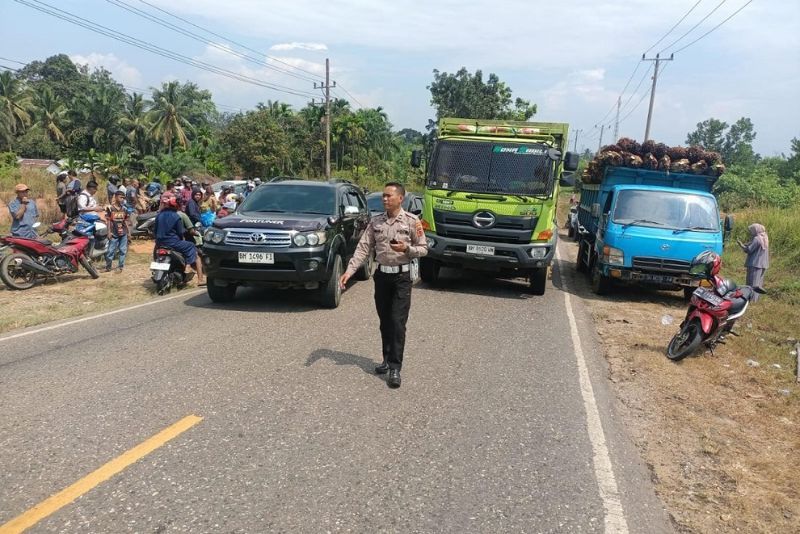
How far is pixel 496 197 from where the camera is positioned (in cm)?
916

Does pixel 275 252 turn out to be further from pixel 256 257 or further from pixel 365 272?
pixel 365 272

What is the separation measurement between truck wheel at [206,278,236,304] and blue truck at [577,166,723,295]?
627 centimetres

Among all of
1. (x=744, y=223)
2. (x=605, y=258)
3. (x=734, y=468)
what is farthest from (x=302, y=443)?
(x=744, y=223)

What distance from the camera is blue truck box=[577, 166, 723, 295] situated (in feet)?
30.1

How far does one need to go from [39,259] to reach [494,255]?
7.59 meters

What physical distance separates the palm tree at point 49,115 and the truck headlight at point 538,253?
181 feet

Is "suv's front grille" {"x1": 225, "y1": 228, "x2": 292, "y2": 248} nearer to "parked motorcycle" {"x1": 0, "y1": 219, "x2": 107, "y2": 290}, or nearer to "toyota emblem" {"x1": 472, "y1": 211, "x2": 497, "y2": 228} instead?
"toyota emblem" {"x1": 472, "y1": 211, "x2": 497, "y2": 228}

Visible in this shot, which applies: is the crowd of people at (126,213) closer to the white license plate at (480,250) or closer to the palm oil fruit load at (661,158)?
the white license plate at (480,250)

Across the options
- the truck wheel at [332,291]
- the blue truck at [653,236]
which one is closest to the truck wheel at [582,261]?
the blue truck at [653,236]

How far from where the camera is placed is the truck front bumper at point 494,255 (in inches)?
352

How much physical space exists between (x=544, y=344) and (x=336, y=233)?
11.0 feet

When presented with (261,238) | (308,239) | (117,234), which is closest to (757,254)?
(308,239)

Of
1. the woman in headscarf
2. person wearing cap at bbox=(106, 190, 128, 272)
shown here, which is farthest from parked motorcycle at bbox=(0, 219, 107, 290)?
the woman in headscarf

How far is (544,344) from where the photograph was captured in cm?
660
